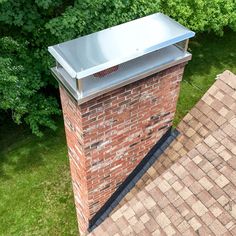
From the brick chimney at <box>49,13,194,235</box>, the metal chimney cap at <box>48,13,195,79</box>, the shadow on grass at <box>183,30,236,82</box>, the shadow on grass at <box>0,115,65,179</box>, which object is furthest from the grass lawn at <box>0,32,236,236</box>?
the metal chimney cap at <box>48,13,195,79</box>

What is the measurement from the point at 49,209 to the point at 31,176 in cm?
132

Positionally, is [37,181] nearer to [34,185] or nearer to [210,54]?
[34,185]

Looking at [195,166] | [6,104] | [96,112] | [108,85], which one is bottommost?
[6,104]

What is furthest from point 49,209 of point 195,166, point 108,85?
point 108,85

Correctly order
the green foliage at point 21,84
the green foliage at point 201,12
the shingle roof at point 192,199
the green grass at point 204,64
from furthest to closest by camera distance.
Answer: the green grass at point 204,64 < the green foliage at point 201,12 < the green foliage at point 21,84 < the shingle roof at point 192,199

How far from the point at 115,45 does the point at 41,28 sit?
19.9ft

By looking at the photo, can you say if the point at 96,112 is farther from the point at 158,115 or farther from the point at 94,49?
the point at 158,115

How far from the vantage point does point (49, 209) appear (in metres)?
9.84

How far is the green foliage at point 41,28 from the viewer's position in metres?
9.11

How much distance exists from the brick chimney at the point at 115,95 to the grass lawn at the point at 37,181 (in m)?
4.39

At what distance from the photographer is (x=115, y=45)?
14.4 ft

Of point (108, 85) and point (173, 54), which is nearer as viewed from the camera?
point (108, 85)

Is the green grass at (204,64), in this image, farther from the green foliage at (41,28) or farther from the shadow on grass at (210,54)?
the green foliage at (41,28)

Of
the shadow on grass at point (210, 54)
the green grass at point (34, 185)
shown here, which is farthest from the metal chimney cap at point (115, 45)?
the shadow on grass at point (210, 54)
